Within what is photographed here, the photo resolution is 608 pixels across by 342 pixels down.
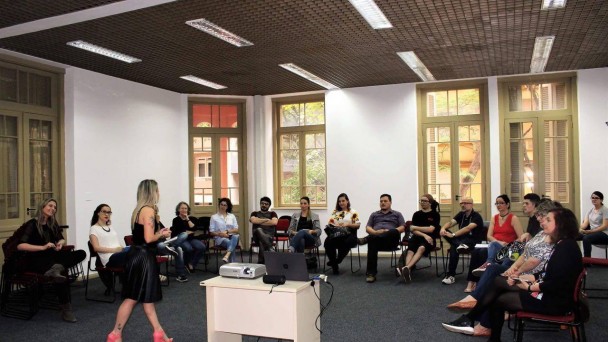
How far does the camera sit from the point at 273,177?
10.7 metres

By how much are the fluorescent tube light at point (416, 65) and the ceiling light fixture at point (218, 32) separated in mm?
2166

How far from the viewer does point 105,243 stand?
6527 millimetres

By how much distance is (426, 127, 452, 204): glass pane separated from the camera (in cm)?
951

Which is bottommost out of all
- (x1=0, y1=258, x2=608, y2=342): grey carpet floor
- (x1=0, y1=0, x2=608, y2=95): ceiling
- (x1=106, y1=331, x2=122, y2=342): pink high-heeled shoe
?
(x1=0, y1=258, x2=608, y2=342): grey carpet floor

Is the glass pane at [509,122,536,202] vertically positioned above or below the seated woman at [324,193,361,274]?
above

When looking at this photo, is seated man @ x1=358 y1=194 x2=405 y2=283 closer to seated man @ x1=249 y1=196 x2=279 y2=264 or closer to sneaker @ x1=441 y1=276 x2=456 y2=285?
sneaker @ x1=441 y1=276 x2=456 y2=285

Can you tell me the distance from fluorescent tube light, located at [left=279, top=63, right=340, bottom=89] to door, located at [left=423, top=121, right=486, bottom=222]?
6.11ft

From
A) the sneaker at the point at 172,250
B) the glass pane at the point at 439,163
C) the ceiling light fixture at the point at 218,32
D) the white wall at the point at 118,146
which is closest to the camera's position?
the ceiling light fixture at the point at 218,32

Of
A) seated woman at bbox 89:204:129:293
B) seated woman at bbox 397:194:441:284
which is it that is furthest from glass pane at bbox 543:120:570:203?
seated woman at bbox 89:204:129:293

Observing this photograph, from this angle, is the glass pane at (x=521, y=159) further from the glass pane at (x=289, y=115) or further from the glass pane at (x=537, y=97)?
the glass pane at (x=289, y=115)

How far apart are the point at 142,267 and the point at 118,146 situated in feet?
16.3

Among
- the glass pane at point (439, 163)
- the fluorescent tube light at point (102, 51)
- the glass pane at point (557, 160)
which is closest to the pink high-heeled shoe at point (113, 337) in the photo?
the fluorescent tube light at point (102, 51)

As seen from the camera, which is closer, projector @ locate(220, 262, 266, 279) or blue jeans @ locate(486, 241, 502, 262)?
projector @ locate(220, 262, 266, 279)

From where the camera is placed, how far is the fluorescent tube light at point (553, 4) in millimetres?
5473
